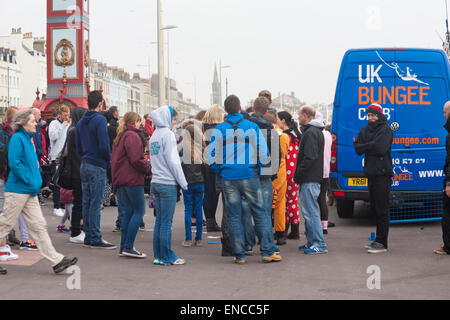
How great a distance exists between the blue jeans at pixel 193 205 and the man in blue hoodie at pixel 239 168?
4.95 ft

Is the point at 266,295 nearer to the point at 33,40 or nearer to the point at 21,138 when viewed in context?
the point at 21,138

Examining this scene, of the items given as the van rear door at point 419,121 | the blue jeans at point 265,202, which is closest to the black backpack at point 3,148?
the blue jeans at point 265,202

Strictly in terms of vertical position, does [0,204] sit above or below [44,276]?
above

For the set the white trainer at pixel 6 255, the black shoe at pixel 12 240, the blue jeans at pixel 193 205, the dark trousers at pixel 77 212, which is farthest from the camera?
the dark trousers at pixel 77 212

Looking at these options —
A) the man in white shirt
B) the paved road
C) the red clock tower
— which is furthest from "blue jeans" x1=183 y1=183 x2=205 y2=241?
the red clock tower

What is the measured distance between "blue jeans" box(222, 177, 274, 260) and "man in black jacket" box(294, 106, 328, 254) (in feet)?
2.80

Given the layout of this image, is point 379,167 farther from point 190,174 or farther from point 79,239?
point 79,239

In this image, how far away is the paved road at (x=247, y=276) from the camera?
635 centimetres

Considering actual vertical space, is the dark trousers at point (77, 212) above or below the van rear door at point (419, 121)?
below

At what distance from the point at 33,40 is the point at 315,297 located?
96537 millimetres

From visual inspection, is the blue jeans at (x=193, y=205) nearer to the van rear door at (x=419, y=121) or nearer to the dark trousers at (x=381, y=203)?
the dark trousers at (x=381, y=203)

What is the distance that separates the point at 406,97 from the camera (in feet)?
36.1

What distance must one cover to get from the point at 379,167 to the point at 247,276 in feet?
8.45
